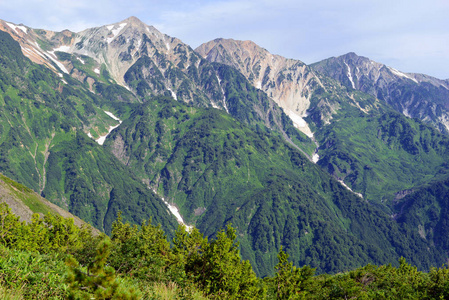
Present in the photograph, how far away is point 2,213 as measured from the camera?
273 feet

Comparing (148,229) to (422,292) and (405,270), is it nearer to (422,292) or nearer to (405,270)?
(422,292)

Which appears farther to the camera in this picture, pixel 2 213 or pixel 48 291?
pixel 2 213

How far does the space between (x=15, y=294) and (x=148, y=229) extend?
7351 centimetres

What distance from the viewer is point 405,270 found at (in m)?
99.1

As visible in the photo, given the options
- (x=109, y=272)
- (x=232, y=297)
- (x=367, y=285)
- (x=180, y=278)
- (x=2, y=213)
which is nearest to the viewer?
(x=109, y=272)

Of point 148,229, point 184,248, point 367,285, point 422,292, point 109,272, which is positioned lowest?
point 367,285

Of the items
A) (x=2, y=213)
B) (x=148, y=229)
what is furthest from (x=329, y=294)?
(x=2, y=213)

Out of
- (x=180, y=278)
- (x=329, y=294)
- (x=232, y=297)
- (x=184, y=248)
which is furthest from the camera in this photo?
(x=329, y=294)

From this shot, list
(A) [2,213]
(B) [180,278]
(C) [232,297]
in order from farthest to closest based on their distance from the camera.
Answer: (A) [2,213] < (C) [232,297] < (B) [180,278]

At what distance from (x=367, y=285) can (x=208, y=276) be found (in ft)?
150

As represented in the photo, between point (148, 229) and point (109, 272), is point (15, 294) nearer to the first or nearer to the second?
point (109, 272)

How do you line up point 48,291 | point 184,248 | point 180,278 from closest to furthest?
point 48,291 < point 180,278 < point 184,248

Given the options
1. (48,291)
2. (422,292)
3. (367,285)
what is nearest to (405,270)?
(367,285)

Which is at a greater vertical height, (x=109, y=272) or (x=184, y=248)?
(x=109, y=272)
